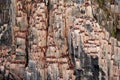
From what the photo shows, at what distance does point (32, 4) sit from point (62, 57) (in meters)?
14.6

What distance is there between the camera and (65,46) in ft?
373

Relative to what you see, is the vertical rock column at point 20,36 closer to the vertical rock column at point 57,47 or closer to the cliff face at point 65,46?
the cliff face at point 65,46

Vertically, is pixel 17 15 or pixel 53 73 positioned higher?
pixel 17 15

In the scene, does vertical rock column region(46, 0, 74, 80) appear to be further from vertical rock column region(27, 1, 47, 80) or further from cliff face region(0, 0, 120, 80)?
vertical rock column region(27, 1, 47, 80)

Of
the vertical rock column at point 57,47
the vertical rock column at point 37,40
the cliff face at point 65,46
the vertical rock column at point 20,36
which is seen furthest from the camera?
the vertical rock column at point 20,36

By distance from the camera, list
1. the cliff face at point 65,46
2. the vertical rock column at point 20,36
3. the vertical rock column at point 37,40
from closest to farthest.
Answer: the cliff face at point 65,46
the vertical rock column at point 37,40
the vertical rock column at point 20,36

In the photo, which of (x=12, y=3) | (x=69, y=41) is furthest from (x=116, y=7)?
(x=12, y=3)

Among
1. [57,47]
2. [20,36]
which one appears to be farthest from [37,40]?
[20,36]

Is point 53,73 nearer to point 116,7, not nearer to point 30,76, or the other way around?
point 30,76

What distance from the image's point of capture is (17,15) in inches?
4724

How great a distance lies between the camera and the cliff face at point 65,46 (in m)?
112

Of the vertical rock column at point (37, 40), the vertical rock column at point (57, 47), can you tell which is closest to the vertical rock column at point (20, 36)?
the vertical rock column at point (37, 40)

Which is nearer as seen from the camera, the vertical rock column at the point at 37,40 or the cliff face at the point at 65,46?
the cliff face at the point at 65,46

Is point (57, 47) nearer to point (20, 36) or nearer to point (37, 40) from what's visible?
point (37, 40)
